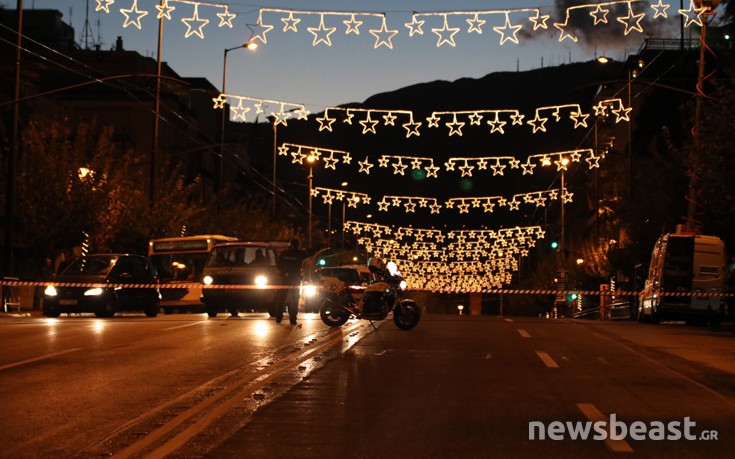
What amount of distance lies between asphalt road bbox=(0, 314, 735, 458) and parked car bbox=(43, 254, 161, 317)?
9233 mm

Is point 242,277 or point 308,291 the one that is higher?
point 242,277

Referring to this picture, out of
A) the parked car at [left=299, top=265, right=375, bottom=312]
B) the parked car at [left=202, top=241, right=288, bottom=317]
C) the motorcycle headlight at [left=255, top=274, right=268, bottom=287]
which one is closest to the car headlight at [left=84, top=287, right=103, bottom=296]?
the parked car at [left=202, top=241, right=288, bottom=317]

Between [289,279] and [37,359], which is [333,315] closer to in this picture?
[289,279]

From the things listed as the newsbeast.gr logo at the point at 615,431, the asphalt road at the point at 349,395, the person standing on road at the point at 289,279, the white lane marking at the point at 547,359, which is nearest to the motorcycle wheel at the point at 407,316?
the asphalt road at the point at 349,395

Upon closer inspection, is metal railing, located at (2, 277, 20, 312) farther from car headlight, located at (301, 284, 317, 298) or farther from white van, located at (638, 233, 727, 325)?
white van, located at (638, 233, 727, 325)

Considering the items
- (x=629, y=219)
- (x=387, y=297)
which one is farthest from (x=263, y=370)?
(x=629, y=219)

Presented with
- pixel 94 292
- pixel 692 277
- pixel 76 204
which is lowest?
pixel 94 292

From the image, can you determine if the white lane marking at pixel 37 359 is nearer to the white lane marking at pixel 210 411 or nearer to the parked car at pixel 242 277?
the white lane marking at pixel 210 411

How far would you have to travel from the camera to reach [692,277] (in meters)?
34.6

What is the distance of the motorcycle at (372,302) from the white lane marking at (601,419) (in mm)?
11959

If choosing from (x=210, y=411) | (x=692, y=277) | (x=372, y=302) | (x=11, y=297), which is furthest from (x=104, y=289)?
(x=210, y=411)

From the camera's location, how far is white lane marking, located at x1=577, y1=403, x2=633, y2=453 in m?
9.16

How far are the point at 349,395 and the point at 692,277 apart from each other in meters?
24.7

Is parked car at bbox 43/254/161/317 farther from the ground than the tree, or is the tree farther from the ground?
the tree
